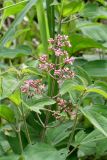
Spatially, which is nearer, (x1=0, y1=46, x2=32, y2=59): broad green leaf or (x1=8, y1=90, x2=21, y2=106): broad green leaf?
(x1=8, y1=90, x2=21, y2=106): broad green leaf

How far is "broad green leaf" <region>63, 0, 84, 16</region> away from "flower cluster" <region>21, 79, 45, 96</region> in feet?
0.99

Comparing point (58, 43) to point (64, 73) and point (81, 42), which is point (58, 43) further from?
point (81, 42)

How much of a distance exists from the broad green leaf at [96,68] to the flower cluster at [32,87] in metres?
0.25

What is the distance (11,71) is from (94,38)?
430 mm

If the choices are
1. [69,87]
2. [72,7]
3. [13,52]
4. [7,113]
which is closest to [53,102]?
[69,87]

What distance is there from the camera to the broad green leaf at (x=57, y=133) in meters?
0.98

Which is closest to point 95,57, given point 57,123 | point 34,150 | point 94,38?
point 94,38

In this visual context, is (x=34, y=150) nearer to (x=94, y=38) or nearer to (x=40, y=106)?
(x=40, y=106)

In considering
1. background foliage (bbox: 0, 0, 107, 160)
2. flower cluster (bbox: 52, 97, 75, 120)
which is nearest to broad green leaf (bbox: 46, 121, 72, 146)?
background foliage (bbox: 0, 0, 107, 160)

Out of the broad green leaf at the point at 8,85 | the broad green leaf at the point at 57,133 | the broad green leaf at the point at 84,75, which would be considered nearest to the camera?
the broad green leaf at the point at 8,85

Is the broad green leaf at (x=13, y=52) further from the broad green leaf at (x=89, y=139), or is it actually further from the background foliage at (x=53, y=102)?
the broad green leaf at (x=89, y=139)

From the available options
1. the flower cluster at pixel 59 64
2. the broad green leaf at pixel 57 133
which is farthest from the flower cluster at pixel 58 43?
the broad green leaf at pixel 57 133

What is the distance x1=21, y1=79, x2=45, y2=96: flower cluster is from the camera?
0.86 m

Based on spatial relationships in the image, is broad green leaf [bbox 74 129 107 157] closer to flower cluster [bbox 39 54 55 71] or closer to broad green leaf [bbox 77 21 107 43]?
flower cluster [bbox 39 54 55 71]
